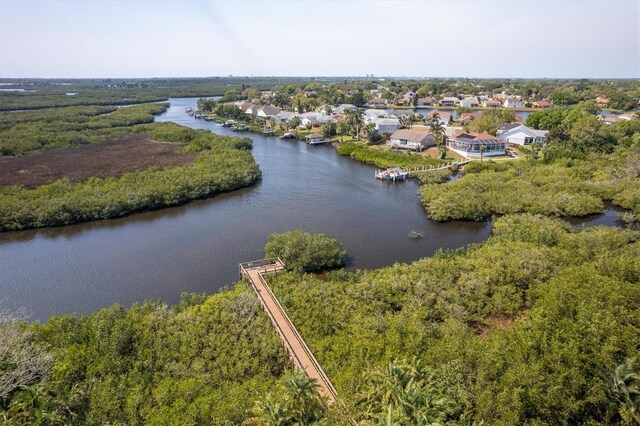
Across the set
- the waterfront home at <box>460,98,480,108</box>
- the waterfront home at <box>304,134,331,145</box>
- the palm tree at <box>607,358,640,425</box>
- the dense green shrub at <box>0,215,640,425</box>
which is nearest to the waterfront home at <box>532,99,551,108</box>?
the waterfront home at <box>460,98,480,108</box>

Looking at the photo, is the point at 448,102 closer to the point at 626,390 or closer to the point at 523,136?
the point at 523,136

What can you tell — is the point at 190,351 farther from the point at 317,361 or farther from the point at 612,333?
the point at 612,333

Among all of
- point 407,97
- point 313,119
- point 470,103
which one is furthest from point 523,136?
point 407,97

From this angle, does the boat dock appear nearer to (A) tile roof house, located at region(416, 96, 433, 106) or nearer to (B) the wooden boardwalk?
(B) the wooden boardwalk

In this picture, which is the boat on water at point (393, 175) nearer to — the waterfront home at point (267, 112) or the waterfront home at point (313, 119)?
the waterfront home at point (313, 119)

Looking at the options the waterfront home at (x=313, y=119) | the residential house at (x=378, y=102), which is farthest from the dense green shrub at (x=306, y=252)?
the residential house at (x=378, y=102)
